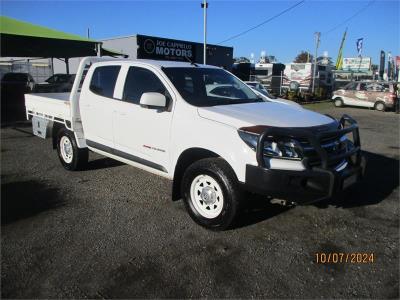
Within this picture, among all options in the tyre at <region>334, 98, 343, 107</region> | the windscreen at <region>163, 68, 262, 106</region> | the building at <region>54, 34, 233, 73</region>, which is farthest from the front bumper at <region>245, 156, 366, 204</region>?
the tyre at <region>334, 98, 343, 107</region>

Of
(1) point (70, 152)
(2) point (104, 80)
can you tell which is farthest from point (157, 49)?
(2) point (104, 80)

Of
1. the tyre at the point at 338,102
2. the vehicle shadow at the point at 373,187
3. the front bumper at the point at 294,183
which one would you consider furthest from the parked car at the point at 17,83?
the tyre at the point at 338,102

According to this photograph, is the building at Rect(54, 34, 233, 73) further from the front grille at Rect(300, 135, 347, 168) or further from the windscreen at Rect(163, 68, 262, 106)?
the front grille at Rect(300, 135, 347, 168)

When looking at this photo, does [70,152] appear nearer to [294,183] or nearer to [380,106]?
[294,183]

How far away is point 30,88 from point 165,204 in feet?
55.2

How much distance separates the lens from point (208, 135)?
4.12 m

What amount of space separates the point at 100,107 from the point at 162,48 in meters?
24.7

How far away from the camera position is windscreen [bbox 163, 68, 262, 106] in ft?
15.4

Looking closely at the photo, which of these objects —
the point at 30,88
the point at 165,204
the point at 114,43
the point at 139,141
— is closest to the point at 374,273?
the point at 165,204

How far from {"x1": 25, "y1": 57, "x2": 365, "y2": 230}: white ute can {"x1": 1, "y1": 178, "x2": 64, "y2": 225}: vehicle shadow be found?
36.8 inches

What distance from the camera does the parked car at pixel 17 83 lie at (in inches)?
691

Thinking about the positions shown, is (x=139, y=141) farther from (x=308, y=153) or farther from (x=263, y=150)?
(x=308, y=153)

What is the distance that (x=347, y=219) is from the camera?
4.71m

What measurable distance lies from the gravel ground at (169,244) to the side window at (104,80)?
4.72ft
